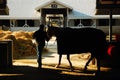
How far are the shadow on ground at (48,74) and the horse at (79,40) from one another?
952mm

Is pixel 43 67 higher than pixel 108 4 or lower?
lower

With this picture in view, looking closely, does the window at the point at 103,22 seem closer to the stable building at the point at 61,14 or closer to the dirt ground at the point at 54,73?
the stable building at the point at 61,14

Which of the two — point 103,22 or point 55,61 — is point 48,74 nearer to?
point 55,61

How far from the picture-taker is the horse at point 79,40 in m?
16.4

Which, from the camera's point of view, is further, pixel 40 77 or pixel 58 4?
pixel 58 4

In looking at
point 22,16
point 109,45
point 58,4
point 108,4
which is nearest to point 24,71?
point 109,45

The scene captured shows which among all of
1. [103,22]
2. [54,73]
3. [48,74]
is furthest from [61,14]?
[48,74]

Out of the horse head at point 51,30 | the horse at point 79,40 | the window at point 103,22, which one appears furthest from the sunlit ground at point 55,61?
the window at point 103,22

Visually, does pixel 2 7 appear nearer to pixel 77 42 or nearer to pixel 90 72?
pixel 77 42

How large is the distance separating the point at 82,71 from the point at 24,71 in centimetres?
246

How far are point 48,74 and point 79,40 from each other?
232cm

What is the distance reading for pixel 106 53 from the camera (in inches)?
687

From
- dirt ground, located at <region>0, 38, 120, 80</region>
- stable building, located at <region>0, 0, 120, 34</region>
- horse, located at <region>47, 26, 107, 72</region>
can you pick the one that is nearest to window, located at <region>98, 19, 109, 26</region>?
stable building, located at <region>0, 0, 120, 34</region>

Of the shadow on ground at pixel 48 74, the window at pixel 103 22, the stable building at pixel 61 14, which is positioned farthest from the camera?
the window at pixel 103 22
